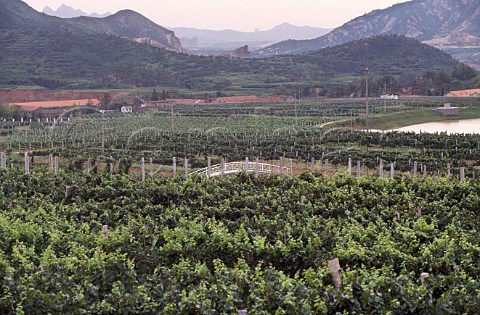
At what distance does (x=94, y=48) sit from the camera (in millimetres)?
174375

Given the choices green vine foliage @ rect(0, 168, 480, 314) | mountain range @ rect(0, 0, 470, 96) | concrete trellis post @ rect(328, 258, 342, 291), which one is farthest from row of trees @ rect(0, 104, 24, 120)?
concrete trellis post @ rect(328, 258, 342, 291)

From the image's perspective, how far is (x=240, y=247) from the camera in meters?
16.0

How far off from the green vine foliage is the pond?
→ 44.5 metres

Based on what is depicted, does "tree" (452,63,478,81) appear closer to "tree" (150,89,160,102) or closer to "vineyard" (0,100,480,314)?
"tree" (150,89,160,102)

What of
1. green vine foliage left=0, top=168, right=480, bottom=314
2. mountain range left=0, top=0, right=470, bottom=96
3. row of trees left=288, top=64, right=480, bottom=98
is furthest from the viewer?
mountain range left=0, top=0, right=470, bottom=96

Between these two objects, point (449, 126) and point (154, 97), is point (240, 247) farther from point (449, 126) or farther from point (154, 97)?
point (154, 97)

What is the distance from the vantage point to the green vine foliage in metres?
12.4

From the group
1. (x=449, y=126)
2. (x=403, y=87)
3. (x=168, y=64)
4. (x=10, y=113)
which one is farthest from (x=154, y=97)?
(x=449, y=126)

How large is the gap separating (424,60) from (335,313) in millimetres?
178595

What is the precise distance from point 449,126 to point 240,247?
60692mm

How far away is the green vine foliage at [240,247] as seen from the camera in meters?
12.4

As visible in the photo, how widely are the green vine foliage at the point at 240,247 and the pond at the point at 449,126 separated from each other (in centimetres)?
4446

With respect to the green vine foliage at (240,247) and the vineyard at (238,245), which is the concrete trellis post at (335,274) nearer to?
the vineyard at (238,245)

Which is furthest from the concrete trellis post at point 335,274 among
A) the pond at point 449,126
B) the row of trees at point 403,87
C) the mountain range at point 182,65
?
the mountain range at point 182,65
